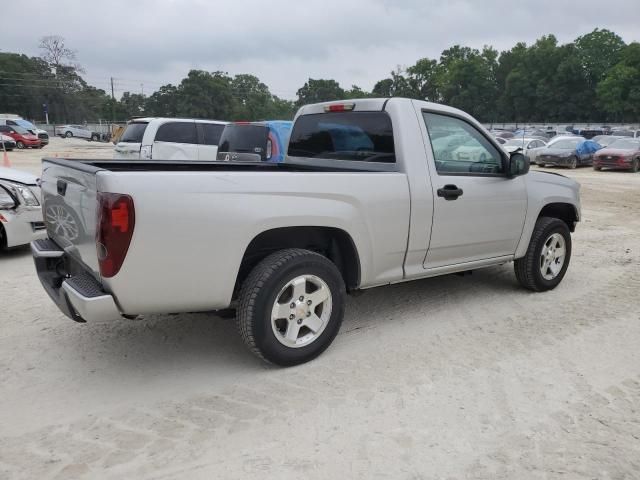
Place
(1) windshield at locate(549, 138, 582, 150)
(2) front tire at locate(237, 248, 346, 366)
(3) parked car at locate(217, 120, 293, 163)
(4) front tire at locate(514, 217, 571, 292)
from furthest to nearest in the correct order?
1. (1) windshield at locate(549, 138, 582, 150)
2. (3) parked car at locate(217, 120, 293, 163)
3. (4) front tire at locate(514, 217, 571, 292)
4. (2) front tire at locate(237, 248, 346, 366)

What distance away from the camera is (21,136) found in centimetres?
3416

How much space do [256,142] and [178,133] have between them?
10.5 feet

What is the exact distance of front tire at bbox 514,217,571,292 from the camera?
5227mm

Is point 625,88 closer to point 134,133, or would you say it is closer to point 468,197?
point 134,133

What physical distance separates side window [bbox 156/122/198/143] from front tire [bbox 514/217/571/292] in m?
8.82

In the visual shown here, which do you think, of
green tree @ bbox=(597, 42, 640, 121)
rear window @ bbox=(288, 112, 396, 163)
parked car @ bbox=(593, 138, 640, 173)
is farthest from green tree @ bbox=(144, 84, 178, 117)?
rear window @ bbox=(288, 112, 396, 163)

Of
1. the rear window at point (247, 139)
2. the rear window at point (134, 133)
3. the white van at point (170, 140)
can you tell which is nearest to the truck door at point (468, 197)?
the rear window at point (247, 139)

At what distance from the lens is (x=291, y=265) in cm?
346

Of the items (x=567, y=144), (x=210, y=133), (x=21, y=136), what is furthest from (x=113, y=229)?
(x=21, y=136)

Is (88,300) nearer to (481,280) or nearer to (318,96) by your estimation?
(481,280)

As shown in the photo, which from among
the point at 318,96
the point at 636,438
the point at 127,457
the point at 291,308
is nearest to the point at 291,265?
the point at 291,308

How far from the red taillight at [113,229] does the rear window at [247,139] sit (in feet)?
22.6

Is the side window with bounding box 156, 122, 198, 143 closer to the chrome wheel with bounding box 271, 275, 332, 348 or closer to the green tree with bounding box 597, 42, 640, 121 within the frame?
the chrome wheel with bounding box 271, 275, 332, 348

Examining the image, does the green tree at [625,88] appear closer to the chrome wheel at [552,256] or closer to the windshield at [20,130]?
the windshield at [20,130]
